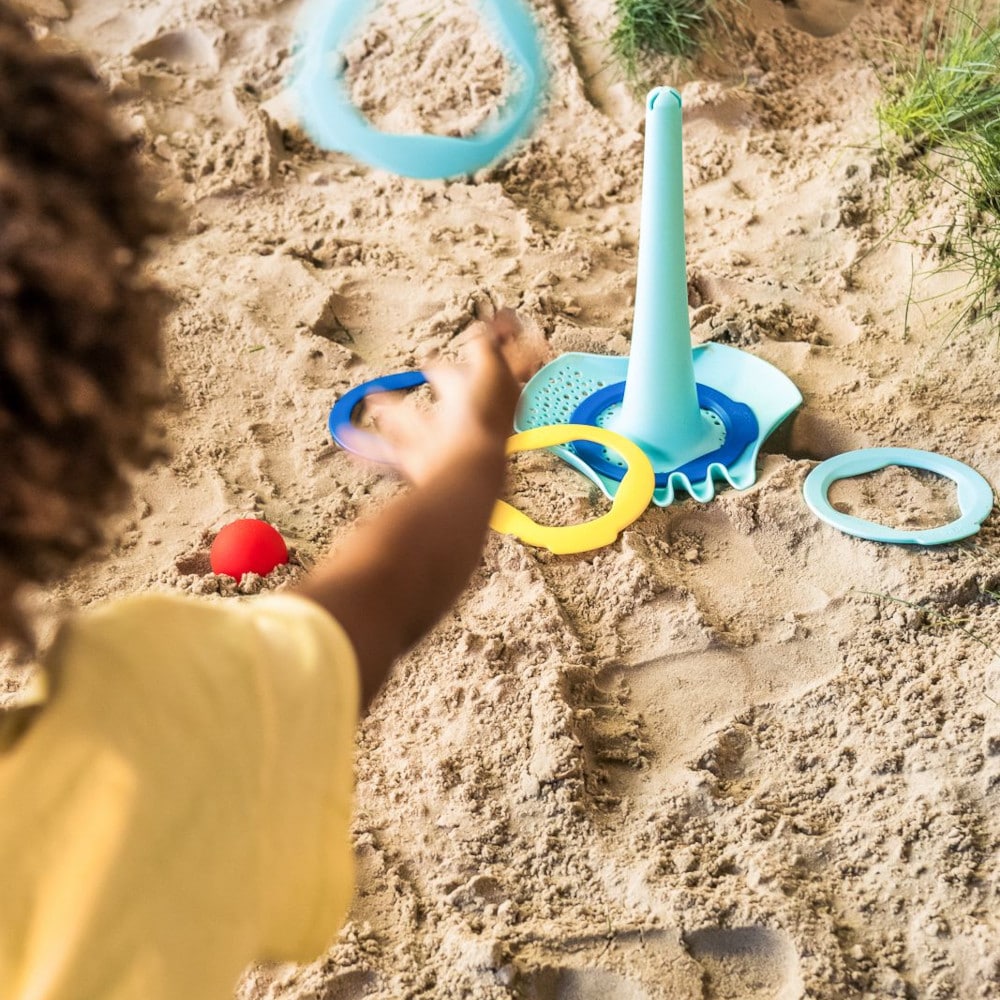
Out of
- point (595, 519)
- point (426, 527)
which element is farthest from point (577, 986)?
point (595, 519)

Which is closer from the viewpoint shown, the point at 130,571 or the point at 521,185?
the point at 130,571

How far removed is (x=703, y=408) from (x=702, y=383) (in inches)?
2.0

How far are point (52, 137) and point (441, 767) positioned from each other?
0.84 meters

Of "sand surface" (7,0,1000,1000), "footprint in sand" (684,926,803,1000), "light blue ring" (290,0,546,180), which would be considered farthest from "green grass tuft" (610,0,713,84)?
"footprint in sand" (684,926,803,1000)

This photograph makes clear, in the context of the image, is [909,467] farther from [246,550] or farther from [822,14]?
[822,14]

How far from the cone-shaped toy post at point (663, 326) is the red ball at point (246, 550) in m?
0.54

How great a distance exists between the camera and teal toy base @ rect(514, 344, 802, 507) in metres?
1.69

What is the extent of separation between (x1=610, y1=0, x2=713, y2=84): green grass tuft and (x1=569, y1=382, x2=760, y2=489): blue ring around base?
971 millimetres

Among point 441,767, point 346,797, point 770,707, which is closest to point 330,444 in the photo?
point 441,767

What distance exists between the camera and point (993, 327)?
1.85 m

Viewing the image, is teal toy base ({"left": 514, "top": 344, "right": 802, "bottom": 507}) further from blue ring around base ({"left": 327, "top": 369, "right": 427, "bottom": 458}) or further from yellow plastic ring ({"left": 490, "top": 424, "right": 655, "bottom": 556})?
blue ring around base ({"left": 327, "top": 369, "right": 427, "bottom": 458})

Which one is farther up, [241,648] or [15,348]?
[15,348]

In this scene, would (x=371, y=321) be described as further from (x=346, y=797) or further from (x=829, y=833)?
(x=346, y=797)

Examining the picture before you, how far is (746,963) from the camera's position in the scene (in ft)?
3.65
